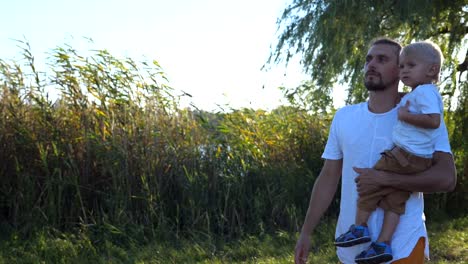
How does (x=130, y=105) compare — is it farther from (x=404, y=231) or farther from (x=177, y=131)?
(x=404, y=231)

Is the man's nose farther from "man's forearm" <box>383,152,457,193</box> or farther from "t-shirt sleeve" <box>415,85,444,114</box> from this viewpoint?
"man's forearm" <box>383,152,457,193</box>

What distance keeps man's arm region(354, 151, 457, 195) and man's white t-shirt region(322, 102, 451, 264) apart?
0.08 meters

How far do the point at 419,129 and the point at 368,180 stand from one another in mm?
317

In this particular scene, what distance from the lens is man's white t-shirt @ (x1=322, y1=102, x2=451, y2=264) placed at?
10.7 feet

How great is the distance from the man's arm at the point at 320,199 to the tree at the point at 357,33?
8.64m

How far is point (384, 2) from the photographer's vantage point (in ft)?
41.0

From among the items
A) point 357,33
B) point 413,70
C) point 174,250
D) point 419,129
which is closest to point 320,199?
point 419,129

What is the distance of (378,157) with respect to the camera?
3373 millimetres

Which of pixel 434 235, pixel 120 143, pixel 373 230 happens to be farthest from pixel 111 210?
pixel 373 230

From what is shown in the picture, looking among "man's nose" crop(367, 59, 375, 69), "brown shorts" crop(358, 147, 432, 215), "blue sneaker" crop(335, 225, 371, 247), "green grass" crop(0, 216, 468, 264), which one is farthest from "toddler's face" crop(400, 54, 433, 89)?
"green grass" crop(0, 216, 468, 264)

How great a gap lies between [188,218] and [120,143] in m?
1.23

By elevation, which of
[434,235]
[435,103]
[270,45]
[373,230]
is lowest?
[434,235]

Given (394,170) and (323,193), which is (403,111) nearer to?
(394,170)

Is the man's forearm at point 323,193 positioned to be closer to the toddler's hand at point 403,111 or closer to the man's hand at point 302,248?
the man's hand at point 302,248
